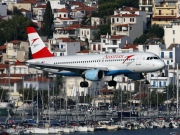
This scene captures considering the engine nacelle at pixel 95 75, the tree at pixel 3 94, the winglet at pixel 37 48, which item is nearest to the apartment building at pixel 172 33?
the tree at pixel 3 94

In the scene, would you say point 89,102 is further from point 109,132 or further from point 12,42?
point 12,42

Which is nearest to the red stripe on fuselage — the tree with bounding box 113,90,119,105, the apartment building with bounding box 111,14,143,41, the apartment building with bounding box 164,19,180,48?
the tree with bounding box 113,90,119,105

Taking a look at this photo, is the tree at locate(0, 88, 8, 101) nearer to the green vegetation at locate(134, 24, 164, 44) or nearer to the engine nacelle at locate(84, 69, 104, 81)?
the green vegetation at locate(134, 24, 164, 44)

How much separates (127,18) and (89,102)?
47314 mm

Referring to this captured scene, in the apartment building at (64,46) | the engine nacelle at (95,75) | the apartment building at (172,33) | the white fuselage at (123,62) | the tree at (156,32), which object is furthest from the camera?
the tree at (156,32)

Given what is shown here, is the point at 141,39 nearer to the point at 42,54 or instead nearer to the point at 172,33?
the point at 172,33

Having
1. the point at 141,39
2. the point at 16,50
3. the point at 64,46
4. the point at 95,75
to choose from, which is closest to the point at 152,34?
the point at 141,39

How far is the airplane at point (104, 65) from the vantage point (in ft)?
309

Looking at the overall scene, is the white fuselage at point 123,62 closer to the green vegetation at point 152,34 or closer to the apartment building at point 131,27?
the green vegetation at point 152,34

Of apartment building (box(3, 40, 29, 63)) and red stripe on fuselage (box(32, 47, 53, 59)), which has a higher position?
red stripe on fuselage (box(32, 47, 53, 59))

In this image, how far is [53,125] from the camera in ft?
428

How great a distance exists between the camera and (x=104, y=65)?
9581cm

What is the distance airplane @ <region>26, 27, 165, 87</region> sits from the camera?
94312 mm

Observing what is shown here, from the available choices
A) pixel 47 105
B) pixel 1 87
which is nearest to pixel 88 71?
pixel 47 105
